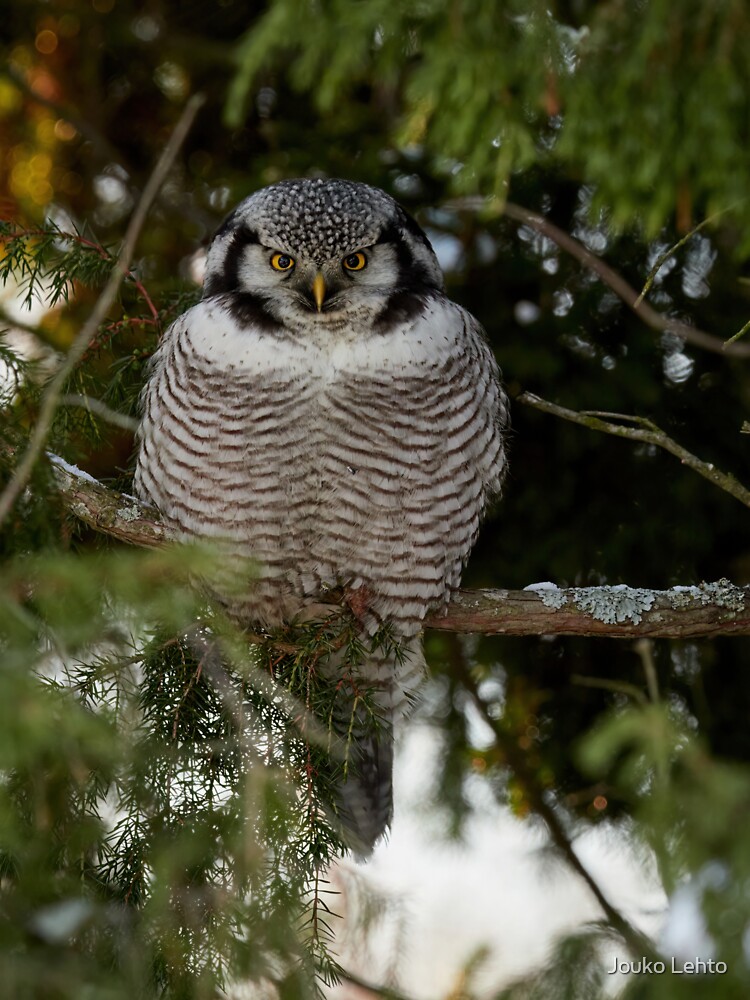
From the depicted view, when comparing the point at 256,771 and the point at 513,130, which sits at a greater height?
the point at 513,130

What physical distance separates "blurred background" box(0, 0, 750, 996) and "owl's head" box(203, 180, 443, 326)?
27 cm

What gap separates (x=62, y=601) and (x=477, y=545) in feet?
7.04

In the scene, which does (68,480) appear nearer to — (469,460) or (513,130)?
(469,460)

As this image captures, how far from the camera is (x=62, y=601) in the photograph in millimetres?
1763

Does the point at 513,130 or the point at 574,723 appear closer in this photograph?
the point at 513,130

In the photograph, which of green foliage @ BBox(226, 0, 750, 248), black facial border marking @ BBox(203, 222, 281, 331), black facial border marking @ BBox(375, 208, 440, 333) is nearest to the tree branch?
black facial border marking @ BBox(203, 222, 281, 331)

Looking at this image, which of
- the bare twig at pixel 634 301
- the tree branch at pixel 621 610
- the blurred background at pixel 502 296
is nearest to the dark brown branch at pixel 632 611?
the tree branch at pixel 621 610

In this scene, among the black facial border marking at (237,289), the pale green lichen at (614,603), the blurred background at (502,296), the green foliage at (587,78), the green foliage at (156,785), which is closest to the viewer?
the green foliage at (156,785)

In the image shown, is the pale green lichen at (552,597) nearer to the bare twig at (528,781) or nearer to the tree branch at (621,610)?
the tree branch at (621,610)

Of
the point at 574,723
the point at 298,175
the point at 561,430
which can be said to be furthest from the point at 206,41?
the point at 574,723

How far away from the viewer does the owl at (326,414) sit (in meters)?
2.87

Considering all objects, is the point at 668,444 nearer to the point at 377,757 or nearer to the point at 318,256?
the point at 318,256

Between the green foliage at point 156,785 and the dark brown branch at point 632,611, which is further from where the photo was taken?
the dark brown branch at point 632,611

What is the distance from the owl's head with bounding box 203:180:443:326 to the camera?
2908 millimetres
